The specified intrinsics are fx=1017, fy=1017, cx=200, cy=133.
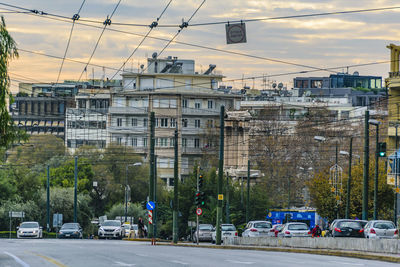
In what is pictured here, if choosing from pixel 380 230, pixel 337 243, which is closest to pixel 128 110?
pixel 380 230

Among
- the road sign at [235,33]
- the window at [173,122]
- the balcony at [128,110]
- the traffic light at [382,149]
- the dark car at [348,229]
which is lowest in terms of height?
the dark car at [348,229]

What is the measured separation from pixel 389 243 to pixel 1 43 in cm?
1351

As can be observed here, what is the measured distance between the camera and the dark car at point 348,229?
153 feet

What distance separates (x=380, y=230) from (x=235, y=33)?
49.3 feet

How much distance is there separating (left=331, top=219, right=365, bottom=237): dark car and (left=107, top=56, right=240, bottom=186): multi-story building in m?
94.5

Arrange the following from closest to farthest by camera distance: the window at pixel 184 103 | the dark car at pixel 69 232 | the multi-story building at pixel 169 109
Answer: the dark car at pixel 69 232 < the multi-story building at pixel 169 109 < the window at pixel 184 103

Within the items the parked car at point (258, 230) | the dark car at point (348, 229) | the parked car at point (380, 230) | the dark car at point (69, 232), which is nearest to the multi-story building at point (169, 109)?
the dark car at point (69, 232)

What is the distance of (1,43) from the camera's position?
→ 88.8 feet

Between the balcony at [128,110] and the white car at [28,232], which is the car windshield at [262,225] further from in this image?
the balcony at [128,110]

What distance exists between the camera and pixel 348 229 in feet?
154

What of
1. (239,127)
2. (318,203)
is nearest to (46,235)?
(318,203)

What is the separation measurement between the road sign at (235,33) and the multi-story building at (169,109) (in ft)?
354

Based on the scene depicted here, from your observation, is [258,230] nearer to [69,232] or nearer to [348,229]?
[348,229]

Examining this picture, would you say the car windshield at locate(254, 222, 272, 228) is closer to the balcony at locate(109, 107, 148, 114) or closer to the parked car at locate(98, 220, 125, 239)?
the parked car at locate(98, 220, 125, 239)
